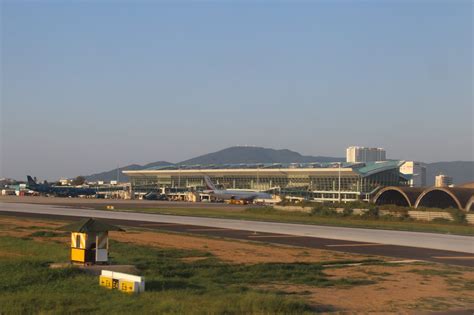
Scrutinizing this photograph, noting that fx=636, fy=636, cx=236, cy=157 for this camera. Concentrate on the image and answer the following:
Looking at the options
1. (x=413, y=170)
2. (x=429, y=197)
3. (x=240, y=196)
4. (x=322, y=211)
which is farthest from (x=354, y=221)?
(x=413, y=170)

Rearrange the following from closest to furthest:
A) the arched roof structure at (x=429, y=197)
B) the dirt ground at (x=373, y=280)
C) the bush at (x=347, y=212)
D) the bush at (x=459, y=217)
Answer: the dirt ground at (x=373, y=280)
the bush at (x=459, y=217)
the bush at (x=347, y=212)
the arched roof structure at (x=429, y=197)

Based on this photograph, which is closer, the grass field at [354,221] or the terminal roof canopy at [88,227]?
the terminal roof canopy at [88,227]

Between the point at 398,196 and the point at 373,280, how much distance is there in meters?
76.5

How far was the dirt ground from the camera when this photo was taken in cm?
1617

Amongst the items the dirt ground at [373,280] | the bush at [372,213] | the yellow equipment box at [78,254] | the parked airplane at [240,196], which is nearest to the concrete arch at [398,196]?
the bush at [372,213]

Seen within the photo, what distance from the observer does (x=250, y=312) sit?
548 inches

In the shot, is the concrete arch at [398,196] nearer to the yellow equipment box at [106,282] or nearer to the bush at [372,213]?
the bush at [372,213]

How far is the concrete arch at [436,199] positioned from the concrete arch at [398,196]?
1.20 metres

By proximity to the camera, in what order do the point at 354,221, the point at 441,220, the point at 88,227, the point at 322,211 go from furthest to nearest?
the point at 322,211
the point at 354,221
the point at 441,220
the point at 88,227

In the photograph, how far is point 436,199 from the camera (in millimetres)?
91938

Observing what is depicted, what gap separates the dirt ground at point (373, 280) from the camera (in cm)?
1617

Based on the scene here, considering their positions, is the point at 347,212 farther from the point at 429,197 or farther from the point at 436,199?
the point at 436,199

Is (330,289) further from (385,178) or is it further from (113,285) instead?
(385,178)

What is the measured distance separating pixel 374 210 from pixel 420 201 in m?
20.2
